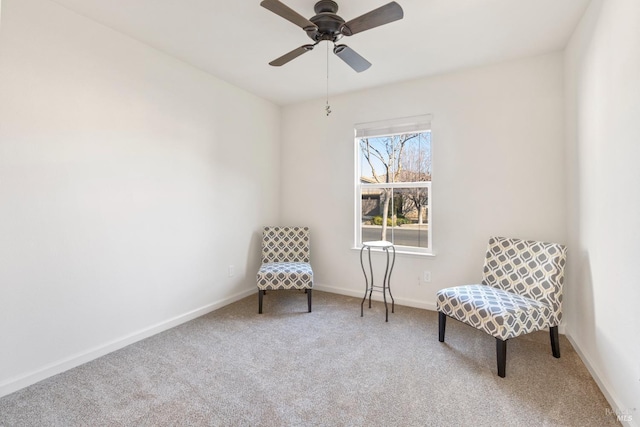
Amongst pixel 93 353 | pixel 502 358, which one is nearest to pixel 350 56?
pixel 502 358

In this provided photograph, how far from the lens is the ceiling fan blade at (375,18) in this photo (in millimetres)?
1663

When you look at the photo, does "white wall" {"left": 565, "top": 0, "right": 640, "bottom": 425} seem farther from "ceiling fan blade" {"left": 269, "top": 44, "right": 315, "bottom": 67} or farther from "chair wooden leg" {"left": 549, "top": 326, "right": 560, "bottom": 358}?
"ceiling fan blade" {"left": 269, "top": 44, "right": 315, "bottom": 67}

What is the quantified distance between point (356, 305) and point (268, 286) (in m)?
1.05

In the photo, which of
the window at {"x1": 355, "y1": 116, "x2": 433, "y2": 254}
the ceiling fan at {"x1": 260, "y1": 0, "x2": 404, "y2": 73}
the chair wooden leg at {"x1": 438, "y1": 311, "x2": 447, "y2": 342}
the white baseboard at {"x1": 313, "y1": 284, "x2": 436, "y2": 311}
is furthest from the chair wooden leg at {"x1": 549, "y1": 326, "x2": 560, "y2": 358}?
the ceiling fan at {"x1": 260, "y1": 0, "x2": 404, "y2": 73}

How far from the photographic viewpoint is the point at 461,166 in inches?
124

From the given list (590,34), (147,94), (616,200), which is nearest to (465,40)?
(590,34)

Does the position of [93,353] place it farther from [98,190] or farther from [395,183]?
[395,183]

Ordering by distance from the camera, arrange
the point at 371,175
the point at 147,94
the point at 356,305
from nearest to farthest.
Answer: the point at 147,94 → the point at 356,305 → the point at 371,175

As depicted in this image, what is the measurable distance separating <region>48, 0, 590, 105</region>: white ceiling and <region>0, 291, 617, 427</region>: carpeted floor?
2.56 m

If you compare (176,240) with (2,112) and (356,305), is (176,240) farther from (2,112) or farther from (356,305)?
(356,305)

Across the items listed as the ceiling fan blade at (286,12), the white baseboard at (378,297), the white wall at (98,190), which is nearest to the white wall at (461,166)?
the white baseboard at (378,297)

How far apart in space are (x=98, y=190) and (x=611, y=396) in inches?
146

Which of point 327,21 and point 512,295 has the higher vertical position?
point 327,21

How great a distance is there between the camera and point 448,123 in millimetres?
3188
